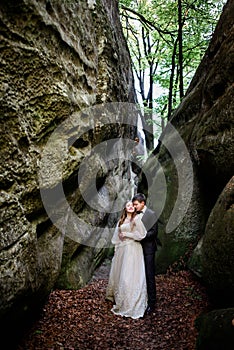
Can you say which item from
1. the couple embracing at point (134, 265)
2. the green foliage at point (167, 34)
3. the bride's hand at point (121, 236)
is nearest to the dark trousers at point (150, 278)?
the couple embracing at point (134, 265)

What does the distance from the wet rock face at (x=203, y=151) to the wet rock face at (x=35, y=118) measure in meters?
3.13

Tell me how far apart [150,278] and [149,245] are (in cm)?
Result: 73

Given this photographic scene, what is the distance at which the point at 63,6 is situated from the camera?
5.69 meters

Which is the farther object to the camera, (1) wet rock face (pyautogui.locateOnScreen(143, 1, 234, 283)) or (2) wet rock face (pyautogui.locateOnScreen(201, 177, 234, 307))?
(1) wet rock face (pyautogui.locateOnScreen(143, 1, 234, 283))

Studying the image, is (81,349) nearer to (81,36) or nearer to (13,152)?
(13,152)

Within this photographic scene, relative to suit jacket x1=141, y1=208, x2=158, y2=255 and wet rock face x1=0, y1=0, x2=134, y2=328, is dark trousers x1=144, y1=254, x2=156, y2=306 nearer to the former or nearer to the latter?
suit jacket x1=141, y1=208, x2=158, y2=255

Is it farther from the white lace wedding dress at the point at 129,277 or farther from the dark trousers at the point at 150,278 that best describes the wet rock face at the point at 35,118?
the dark trousers at the point at 150,278

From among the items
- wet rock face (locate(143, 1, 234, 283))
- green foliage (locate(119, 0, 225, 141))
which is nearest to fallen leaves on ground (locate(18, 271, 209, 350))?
wet rock face (locate(143, 1, 234, 283))

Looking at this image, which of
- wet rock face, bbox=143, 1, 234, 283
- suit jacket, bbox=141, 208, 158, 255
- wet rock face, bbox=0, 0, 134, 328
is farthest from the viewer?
wet rock face, bbox=143, 1, 234, 283

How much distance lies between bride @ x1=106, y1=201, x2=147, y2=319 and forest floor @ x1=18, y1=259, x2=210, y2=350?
254 millimetres

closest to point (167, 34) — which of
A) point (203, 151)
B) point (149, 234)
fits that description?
point (203, 151)

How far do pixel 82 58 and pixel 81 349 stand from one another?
573 cm

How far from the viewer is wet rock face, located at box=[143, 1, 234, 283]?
286 inches

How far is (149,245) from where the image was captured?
22.8 feet
